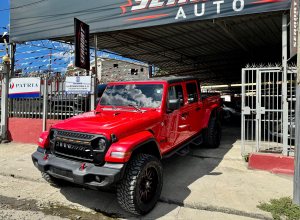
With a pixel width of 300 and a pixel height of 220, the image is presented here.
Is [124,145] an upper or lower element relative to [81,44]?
lower

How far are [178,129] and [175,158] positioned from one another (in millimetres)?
1432

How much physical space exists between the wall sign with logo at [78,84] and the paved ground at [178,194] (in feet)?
8.34

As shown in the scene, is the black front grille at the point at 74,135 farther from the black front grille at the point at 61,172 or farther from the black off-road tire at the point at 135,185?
the black off-road tire at the point at 135,185

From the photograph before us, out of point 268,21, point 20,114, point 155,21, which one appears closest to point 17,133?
point 20,114

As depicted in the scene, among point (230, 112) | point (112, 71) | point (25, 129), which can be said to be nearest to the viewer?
point (25, 129)

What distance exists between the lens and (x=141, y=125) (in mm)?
3527

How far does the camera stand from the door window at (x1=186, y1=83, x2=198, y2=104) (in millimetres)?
5180

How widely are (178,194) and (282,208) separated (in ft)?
5.00

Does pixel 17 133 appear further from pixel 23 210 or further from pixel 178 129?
pixel 178 129

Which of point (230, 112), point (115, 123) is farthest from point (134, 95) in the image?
point (230, 112)

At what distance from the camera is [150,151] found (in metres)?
3.69

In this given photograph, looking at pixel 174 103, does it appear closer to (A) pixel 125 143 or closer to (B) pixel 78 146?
(A) pixel 125 143

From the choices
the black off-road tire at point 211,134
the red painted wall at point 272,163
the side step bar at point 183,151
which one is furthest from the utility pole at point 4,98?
the red painted wall at point 272,163

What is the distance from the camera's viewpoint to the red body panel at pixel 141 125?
3.12m
